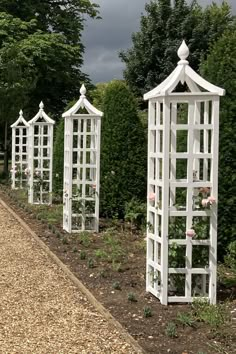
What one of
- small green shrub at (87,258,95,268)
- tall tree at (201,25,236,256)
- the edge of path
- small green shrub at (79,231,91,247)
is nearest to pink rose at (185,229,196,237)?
the edge of path

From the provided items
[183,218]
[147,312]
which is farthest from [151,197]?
[147,312]

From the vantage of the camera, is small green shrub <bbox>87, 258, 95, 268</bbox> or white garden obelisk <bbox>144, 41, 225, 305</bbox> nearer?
white garden obelisk <bbox>144, 41, 225, 305</bbox>

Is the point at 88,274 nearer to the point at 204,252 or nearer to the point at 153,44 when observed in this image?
the point at 204,252

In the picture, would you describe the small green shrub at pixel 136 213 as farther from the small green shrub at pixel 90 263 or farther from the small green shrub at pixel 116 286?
the small green shrub at pixel 116 286

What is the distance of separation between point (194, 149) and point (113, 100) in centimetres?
520

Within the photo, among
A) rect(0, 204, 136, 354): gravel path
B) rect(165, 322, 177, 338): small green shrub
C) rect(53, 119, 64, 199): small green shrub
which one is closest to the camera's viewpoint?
rect(0, 204, 136, 354): gravel path

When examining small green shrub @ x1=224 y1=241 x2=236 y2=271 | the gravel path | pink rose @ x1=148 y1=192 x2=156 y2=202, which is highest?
pink rose @ x1=148 y1=192 x2=156 y2=202

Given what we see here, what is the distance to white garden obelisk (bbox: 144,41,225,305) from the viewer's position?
14.9 ft

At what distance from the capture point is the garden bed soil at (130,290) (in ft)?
12.5

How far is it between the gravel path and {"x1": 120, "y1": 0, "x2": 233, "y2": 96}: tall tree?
2117 centimetres

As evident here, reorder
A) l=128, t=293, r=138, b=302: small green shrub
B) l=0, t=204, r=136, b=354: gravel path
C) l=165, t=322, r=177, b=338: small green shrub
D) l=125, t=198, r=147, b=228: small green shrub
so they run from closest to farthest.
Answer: l=0, t=204, r=136, b=354: gravel path → l=165, t=322, r=177, b=338: small green shrub → l=128, t=293, r=138, b=302: small green shrub → l=125, t=198, r=147, b=228: small green shrub

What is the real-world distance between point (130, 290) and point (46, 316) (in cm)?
101

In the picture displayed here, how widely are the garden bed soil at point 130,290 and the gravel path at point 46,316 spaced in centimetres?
18

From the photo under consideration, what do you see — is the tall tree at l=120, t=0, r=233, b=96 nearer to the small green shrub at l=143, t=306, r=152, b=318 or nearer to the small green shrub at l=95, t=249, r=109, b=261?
the small green shrub at l=95, t=249, r=109, b=261
